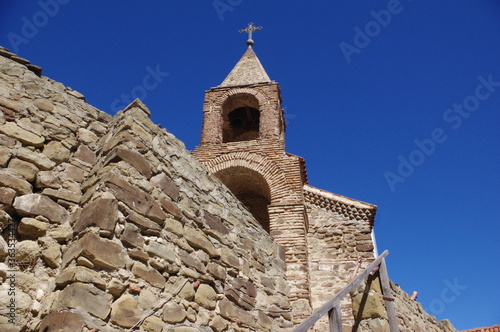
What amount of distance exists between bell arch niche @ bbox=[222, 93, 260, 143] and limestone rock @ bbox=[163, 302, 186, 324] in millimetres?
8281

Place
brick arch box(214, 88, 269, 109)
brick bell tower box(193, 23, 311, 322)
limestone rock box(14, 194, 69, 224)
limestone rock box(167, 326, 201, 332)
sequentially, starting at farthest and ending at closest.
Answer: brick arch box(214, 88, 269, 109) → brick bell tower box(193, 23, 311, 322) → limestone rock box(167, 326, 201, 332) → limestone rock box(14, 194, 69, 224)

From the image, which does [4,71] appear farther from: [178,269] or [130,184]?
[178,269]

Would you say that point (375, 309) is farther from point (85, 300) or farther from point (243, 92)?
point (243, 92)

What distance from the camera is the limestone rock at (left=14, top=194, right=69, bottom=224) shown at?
108 inches

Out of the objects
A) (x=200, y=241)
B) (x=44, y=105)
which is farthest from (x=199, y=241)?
(x=44, y=105)

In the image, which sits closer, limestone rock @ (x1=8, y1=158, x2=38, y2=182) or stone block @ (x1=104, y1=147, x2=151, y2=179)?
limestone rock @ (x1=8, y1=158, x2=38, y2=182)

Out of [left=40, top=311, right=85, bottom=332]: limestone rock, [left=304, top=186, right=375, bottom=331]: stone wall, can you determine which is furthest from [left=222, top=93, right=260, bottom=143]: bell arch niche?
[left=40, top=311, right=85, bottom=332]: limestone rock

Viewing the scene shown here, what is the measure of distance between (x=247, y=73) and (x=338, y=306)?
9786 mm

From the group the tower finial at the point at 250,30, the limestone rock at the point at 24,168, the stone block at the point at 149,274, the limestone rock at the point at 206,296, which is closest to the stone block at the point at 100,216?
the stone block at the point at 149,274

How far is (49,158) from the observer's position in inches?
123

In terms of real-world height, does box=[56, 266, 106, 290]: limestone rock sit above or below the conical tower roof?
below

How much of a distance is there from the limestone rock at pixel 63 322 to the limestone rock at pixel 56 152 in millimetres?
1407

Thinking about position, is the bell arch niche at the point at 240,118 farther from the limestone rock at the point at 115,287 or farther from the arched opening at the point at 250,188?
the limestone rock at the point at 115,287

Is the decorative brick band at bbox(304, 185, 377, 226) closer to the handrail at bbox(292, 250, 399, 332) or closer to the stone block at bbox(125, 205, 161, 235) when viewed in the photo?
the handrail at bbox(292, 250, 399, 332)
